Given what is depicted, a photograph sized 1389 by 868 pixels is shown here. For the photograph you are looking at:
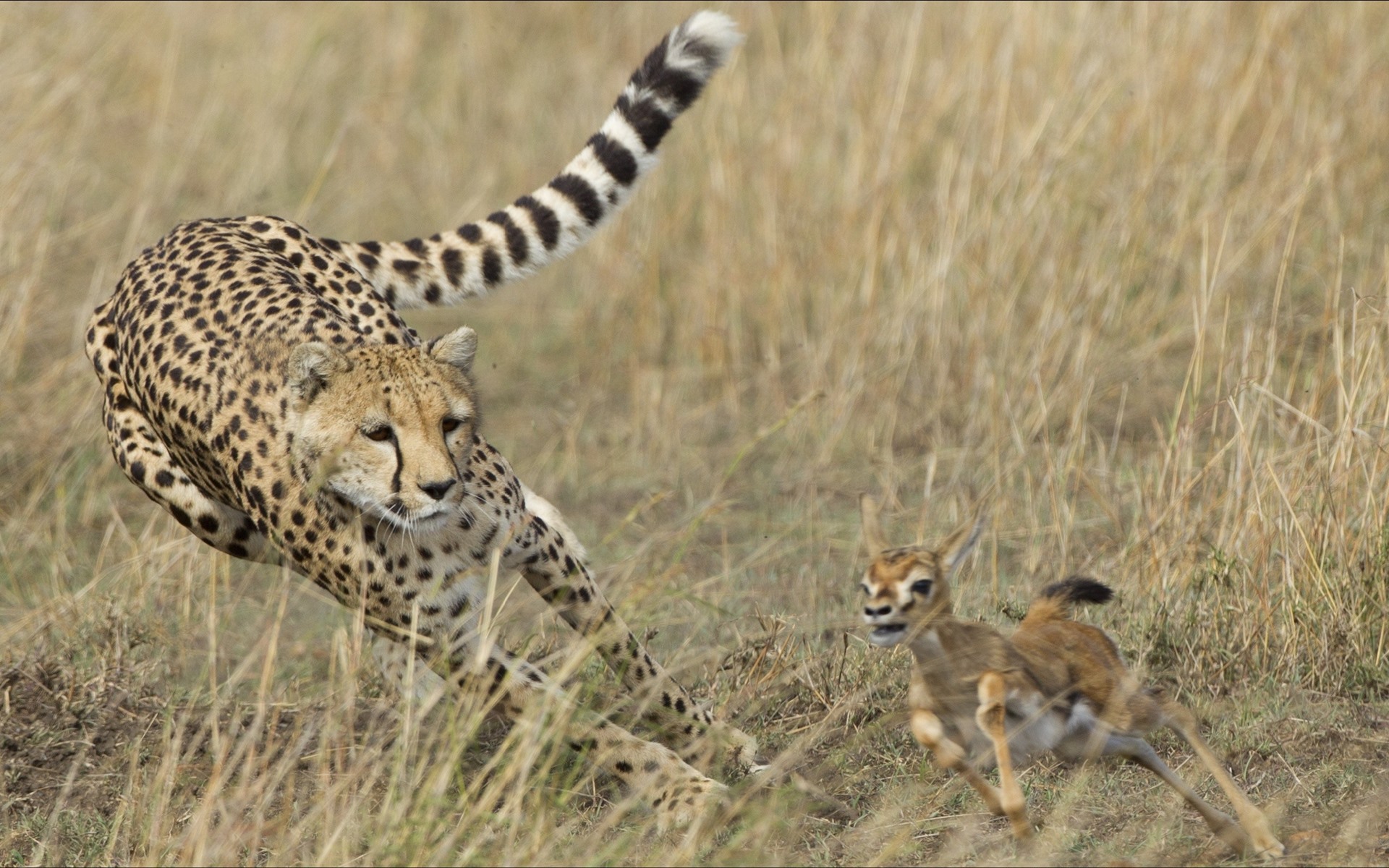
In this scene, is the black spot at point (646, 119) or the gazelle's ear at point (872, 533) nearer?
the gazelle's ear at point (872, 533)

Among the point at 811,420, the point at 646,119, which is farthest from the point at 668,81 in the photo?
the point at 811,420

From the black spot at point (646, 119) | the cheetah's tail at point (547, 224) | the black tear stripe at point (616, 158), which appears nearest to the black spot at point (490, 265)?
Result: the cheetah's tail at point (547, 224)

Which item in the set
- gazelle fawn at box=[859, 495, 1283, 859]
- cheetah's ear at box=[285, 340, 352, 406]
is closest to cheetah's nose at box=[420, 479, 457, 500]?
cheetah's ear at box=[285, 340, 352, 406]

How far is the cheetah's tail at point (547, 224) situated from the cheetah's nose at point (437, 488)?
4.19ft

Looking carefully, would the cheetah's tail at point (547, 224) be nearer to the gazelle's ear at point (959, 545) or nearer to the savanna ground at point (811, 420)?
the savanna ground at point (811, 420)

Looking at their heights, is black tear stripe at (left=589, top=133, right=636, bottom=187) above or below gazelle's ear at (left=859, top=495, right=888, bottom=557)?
above

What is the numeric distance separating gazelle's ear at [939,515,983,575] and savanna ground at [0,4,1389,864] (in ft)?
1.52

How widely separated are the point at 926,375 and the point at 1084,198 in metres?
0.77

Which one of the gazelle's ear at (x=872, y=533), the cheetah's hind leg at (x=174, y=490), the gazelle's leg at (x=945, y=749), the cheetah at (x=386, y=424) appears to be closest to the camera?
the gazelle's leg at (x=945, y=749)

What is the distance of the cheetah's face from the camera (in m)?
3.18

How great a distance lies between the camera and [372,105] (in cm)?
900

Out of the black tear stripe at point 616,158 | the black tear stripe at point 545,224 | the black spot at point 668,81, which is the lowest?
A: the black tear stripe at point 545,224

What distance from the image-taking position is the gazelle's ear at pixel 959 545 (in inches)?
108

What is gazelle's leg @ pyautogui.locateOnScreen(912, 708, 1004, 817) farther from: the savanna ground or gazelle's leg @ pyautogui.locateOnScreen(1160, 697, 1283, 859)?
gazelle's leg @ pyautogui.locateOnScreen(1160, 697, 1283, 859)
